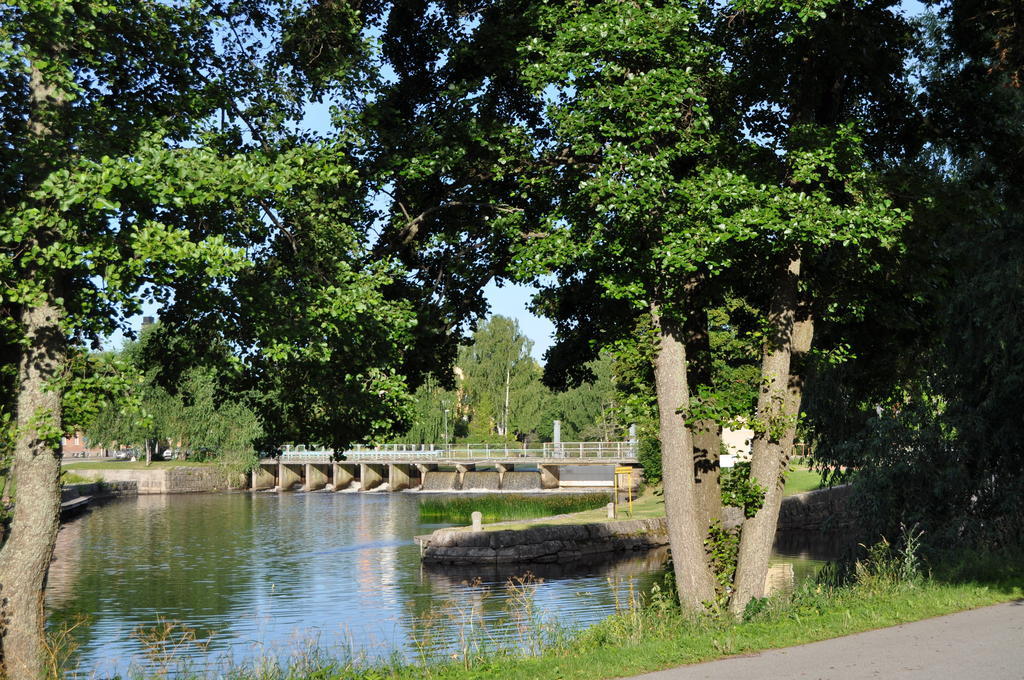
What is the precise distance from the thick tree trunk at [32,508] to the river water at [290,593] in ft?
6.21

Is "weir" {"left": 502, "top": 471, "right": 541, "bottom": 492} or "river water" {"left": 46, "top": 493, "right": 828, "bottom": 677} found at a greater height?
"weir" {"left": 502, "top": 471, "right": 541, "bottom": 492}

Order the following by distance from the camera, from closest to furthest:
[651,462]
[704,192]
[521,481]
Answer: [704,192]
[651,462]
[521,481]

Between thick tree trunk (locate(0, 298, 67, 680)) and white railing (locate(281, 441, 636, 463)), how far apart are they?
54.4m

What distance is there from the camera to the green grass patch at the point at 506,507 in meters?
45.2

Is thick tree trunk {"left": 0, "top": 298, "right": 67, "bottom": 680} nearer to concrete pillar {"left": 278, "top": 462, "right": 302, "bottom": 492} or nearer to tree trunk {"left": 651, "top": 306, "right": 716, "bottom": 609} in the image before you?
tree trunk {"left": 651, "top": 306, "right": 716, "bottom": 609}

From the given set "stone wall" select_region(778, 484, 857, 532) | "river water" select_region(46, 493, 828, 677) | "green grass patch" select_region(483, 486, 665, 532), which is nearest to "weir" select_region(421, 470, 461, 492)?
"river water" select_region(46, 493, 828, 677)

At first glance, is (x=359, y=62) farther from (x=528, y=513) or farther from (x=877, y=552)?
(x=528, y=513)

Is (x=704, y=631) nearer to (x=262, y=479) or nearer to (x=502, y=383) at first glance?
(x=262, y=479)

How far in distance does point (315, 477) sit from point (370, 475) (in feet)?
17.7

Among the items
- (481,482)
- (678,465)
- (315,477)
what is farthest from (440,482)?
(678,465)

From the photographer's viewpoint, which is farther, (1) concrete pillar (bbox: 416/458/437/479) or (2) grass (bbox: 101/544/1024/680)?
(1) concrete pillar (bbox: 416/458/437/479)

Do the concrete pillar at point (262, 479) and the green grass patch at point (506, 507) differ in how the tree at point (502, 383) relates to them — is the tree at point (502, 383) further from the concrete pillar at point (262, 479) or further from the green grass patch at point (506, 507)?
the green grass patch at point (506, 507)

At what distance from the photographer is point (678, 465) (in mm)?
13508

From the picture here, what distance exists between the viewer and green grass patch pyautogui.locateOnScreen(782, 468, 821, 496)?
42594mm
